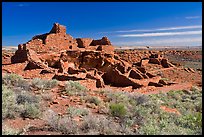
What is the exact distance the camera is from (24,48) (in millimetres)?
20219

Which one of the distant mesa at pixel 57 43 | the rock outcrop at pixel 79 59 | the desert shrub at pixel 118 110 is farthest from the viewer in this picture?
the distant mesa at pixel 57 43

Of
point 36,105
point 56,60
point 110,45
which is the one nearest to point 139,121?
point 36,105

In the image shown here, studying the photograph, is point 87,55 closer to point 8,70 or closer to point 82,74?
point 82,74

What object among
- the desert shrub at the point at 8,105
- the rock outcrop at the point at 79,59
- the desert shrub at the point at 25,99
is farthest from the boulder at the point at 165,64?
the desert shrub at the point at 8,105

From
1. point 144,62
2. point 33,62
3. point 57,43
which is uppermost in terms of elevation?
point 57,43

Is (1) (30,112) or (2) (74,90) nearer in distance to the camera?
(1) (30,112)

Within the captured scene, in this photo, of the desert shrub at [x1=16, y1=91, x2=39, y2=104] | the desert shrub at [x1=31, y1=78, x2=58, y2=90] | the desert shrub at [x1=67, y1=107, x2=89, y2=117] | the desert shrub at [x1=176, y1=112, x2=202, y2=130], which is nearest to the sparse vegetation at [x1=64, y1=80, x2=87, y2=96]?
the desert shrub at [x1=31, y1=78, x2=58, y2=90]

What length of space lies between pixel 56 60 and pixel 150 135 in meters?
15.9

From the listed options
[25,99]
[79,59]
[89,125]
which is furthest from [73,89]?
[79,59]

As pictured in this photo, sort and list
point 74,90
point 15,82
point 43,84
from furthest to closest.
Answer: point 43,84, point 15,82, point 74,90

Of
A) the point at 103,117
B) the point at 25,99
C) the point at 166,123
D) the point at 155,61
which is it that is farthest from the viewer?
the point at 155,61

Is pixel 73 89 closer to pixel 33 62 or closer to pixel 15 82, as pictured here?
pixel 15 82

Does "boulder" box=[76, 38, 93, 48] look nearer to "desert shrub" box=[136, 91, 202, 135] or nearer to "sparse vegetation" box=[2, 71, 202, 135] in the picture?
"sparse vegetation" box=[2, 71, 202, 135]

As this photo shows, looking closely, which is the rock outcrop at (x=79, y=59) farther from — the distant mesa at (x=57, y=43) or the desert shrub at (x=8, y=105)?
the desert shrub at (x=8, y=105)
